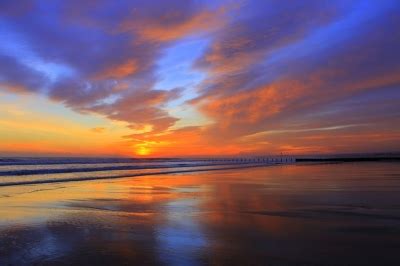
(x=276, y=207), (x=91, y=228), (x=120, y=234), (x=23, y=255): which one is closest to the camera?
(x=23, y=255)

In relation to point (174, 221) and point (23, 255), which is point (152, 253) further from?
point (174, 221)

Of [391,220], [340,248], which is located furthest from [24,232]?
[391,220]

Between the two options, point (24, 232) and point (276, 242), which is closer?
point (276, 242)

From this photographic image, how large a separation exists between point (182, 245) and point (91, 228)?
3.27 m

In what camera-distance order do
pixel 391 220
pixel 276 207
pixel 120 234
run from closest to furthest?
pixel 120 234 < pixel 391 220 < pixel 276 207

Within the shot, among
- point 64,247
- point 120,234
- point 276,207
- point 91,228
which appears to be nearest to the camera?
point 64,247

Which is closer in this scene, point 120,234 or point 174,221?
point 120,234

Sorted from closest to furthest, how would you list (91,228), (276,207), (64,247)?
(64,247) → (91,228) → (276,207)

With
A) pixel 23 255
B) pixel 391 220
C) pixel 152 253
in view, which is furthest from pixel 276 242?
pixel 23 255

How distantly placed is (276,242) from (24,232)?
6403 millimetres

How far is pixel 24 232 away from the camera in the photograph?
9.73 metres

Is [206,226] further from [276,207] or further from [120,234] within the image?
[276,207]

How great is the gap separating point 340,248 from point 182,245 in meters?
3.36

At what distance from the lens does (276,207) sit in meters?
14.0
